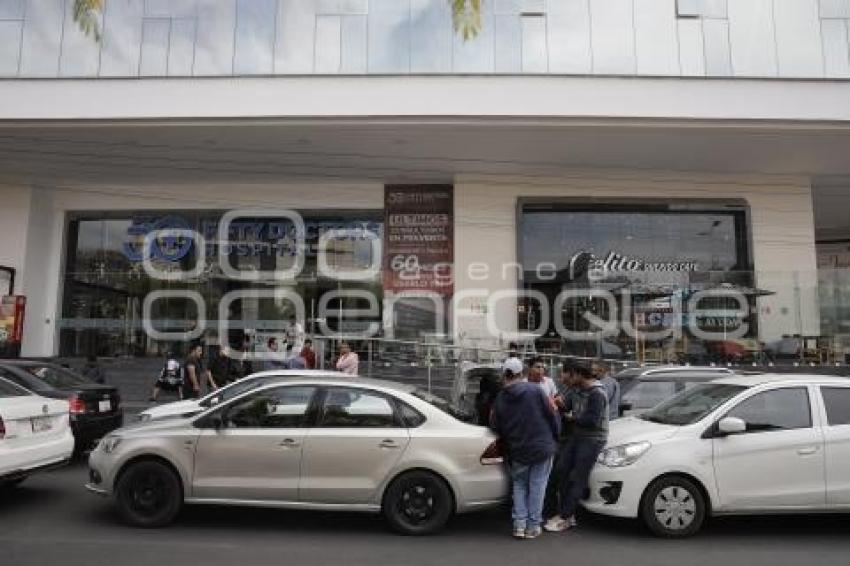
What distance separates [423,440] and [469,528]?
111 cm

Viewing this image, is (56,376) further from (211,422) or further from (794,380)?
(794,380)

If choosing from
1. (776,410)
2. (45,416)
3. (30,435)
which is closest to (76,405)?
(45,416)

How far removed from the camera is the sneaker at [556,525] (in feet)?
23.2

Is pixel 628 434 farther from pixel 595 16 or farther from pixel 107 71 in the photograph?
pixel 107 71

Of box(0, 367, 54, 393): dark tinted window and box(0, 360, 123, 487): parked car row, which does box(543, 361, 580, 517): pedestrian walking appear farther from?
box(0, 367, 54, 393): dark tinted window

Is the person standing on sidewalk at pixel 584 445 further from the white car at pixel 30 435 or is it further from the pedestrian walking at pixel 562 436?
the white car at pixel 30 435

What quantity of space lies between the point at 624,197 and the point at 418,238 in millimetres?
6293

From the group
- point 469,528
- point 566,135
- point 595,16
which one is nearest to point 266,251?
point 566,135

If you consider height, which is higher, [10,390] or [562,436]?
[10,390]

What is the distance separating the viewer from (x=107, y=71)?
19656 millimetres

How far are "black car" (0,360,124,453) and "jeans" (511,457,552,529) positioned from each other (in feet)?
20.7

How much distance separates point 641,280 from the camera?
20.9 meters

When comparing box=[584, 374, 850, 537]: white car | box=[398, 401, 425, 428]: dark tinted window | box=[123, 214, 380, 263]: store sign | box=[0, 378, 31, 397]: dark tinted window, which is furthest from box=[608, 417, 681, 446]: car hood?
box=[123, 214, 380, 263]: store sign

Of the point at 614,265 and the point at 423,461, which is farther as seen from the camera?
the point at 614,265
